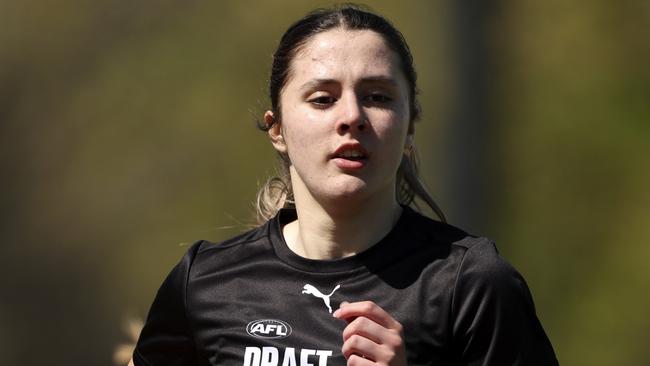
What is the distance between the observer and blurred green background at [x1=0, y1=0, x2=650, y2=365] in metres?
6.62

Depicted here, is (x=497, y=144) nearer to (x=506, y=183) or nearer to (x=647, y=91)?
(x=506, y=183)

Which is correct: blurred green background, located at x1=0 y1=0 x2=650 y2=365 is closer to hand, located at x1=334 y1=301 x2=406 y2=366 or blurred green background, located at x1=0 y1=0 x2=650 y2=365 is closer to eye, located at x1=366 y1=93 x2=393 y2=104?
eye, located at x1=366 y1=93 x2=393 y2=104

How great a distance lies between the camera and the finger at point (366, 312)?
2.74 m

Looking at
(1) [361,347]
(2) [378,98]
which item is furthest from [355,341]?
(2) [378,98]

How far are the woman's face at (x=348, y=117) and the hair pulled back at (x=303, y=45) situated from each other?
44 mm

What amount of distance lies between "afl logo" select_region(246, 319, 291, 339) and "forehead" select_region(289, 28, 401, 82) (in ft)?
1.87

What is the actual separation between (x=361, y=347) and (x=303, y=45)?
0.83 metres

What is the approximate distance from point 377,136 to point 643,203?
404 cm

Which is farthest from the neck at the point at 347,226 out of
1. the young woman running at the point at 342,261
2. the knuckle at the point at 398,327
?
the knuckle at the point at 398,327

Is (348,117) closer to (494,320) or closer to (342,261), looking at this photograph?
(342,261)

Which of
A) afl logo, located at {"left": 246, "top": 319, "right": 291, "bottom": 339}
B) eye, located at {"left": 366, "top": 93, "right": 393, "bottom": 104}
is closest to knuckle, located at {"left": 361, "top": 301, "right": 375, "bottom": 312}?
afl logo, located at {"left": 246, "top": 319, "right": 291, "bottom": 339}

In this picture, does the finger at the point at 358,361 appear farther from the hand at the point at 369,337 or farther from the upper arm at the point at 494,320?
the upper arm at the point at 494,320

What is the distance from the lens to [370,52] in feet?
10.2

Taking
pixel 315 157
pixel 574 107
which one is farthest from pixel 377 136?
pixel 574 107
